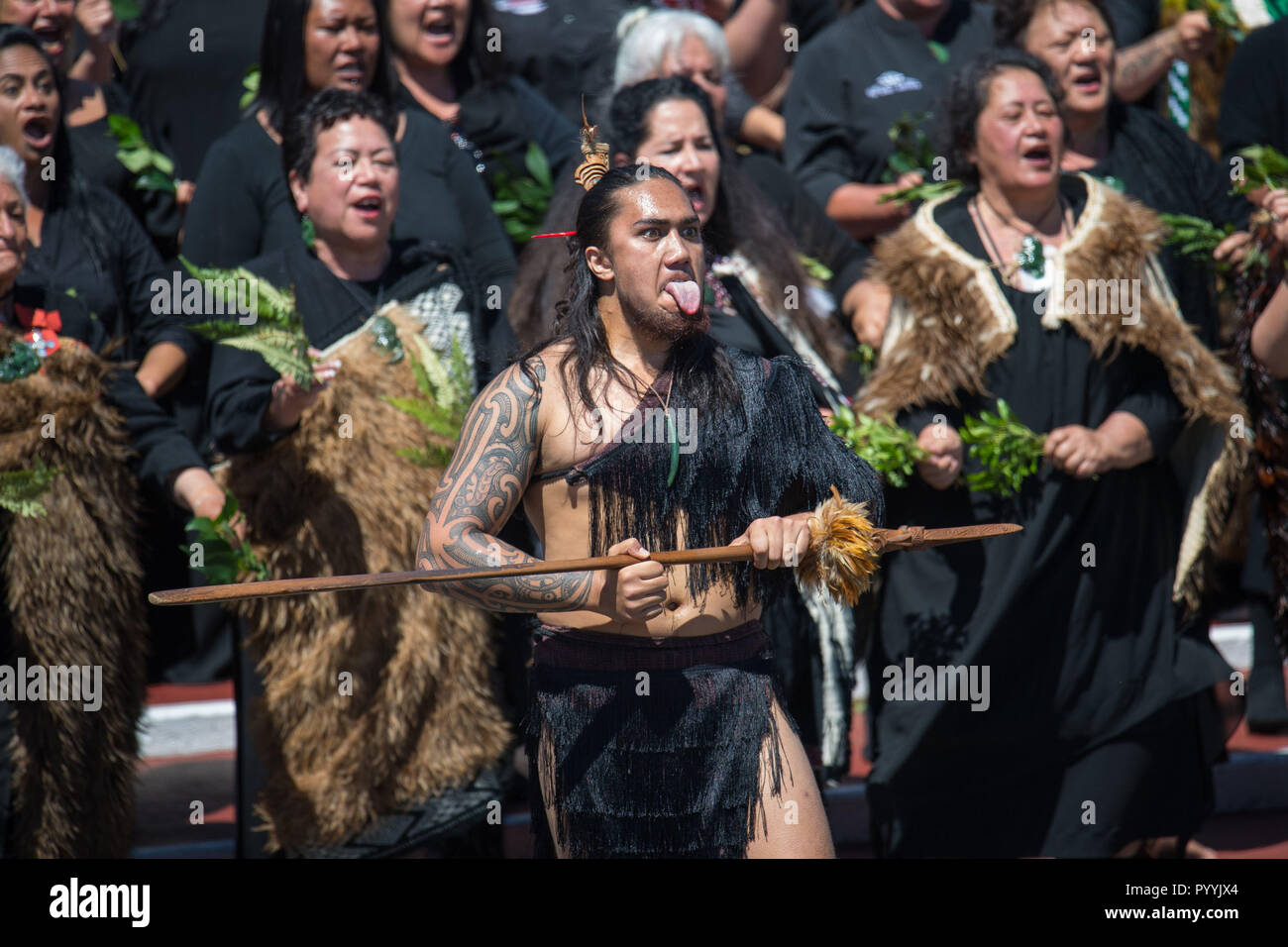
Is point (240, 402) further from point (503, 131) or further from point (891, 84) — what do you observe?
point (891, 84)

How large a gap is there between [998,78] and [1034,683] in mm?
1834

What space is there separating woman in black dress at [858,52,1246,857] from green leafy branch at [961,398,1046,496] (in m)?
0.08

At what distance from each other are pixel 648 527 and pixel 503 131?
2594 mm

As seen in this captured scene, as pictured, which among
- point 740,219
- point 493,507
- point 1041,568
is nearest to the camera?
point 493,507

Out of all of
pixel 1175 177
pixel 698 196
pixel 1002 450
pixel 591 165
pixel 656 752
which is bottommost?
pixel 656 752

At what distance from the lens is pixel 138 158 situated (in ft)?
18.1

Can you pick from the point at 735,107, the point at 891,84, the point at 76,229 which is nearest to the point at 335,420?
the point at 76,229

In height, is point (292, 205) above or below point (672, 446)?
above

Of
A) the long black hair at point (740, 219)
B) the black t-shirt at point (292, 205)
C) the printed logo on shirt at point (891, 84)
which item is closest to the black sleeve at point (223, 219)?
the black t-shirt at point (292, 205)

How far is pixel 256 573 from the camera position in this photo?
14.4ft

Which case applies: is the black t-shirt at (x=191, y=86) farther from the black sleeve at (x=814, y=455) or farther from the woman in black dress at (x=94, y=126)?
the black sleeve at (x=814, y=455)

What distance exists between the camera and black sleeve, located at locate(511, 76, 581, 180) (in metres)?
5.73
